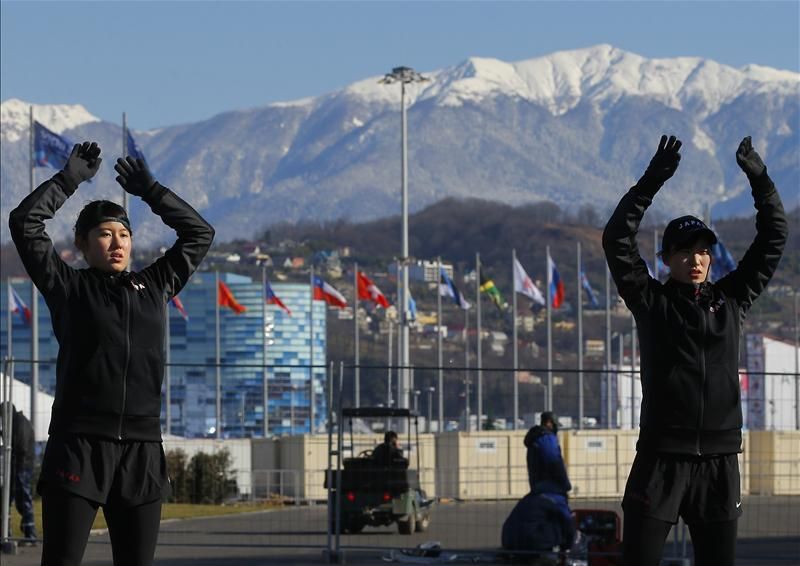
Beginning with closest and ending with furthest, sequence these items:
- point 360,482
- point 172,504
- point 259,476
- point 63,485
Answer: point 63,485 → point 360,482 → point 172,504 → point 259,476

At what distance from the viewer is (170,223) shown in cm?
700

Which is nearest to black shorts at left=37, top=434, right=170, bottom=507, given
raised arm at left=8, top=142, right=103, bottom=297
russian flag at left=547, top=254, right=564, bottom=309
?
raised arm at left=8, top=142, right=103, bottom=297

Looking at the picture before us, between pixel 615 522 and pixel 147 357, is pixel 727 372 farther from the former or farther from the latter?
pixel 615 522

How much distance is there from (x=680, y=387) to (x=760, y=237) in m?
0.73

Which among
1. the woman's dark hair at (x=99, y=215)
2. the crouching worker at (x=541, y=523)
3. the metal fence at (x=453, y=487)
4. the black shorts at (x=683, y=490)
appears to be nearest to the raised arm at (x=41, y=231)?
the woman's dark hair at (x=99, y=215)

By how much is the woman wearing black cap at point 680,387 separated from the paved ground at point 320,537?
26.8ft

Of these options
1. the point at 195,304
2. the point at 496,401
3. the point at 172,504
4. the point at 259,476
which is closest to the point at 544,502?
the point at 172,504

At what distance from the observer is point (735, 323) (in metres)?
7.01

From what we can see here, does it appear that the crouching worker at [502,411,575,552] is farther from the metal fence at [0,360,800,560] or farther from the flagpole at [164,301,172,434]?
the flagpole at [164,301,172,434]

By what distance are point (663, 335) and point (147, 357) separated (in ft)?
6.02

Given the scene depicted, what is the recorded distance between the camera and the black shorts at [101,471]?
21.4 feet

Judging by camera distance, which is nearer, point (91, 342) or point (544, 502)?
point (91, 342)

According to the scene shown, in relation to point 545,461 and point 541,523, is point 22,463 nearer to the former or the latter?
point 545,461

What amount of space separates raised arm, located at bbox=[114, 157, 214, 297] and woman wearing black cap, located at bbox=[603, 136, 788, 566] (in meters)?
1.49
